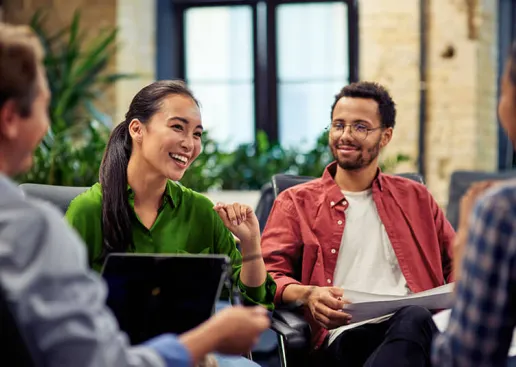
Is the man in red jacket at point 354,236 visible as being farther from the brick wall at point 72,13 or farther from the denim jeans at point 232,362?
the brick wall at point 72,13

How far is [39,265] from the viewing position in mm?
1144

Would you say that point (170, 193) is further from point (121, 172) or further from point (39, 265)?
point (39, 265)

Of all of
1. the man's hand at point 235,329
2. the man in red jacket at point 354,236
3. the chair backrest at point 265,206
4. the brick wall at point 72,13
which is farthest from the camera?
the brick wall at point 72,13

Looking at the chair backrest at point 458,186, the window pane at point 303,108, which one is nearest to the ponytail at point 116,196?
the chair backrest at point 458,186

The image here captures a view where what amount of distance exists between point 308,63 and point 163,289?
187 inches

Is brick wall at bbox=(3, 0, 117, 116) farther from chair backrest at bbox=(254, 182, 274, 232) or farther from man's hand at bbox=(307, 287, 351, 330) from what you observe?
man's hand at bbox=(307, 287, 351, 330)

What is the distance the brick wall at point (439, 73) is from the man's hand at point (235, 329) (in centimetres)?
439

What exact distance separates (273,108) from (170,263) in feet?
15.5

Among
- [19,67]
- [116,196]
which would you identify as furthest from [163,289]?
[116,196]

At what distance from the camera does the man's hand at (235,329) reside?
1.33 metres

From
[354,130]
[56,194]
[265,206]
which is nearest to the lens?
[56,194]

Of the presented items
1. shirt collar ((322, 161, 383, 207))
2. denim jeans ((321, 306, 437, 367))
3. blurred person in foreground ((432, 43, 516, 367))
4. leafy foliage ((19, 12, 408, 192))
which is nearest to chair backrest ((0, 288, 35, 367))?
blurred person in foreground ((432, 43, 516, 367))

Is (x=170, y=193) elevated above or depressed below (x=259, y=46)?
A: below

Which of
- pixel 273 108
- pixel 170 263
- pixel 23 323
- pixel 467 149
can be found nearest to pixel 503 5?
pixel 467 149
